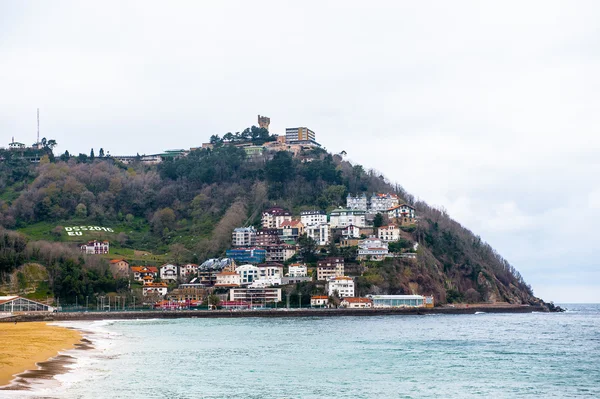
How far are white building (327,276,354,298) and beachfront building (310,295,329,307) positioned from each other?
1025mm

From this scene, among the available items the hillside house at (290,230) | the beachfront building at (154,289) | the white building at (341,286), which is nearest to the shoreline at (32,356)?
the beachfront building at (154,289)

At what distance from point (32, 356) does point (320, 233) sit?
82.7 m

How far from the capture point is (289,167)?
14138 cm

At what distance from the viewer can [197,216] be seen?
139375mm

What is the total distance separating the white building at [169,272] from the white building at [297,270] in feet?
58.2

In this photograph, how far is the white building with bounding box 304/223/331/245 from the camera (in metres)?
120

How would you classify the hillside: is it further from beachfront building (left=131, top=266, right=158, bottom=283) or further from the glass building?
beachfront building (left=131, top=266, right=158, bottom=283)

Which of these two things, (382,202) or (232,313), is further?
(382,202)

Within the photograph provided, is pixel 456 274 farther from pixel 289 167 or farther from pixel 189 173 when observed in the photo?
pixel 189 173

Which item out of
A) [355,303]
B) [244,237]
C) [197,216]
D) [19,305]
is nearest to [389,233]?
[355,303]

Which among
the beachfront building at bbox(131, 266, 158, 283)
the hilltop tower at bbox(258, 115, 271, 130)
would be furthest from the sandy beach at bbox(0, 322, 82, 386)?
the hilltop tower at bbox(258, 115, 271, 130)

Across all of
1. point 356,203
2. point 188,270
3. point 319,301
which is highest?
point 356,203

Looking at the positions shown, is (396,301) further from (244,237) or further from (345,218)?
(244,237)

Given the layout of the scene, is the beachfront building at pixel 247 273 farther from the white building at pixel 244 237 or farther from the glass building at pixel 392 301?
the glass building at pixel 392 301
